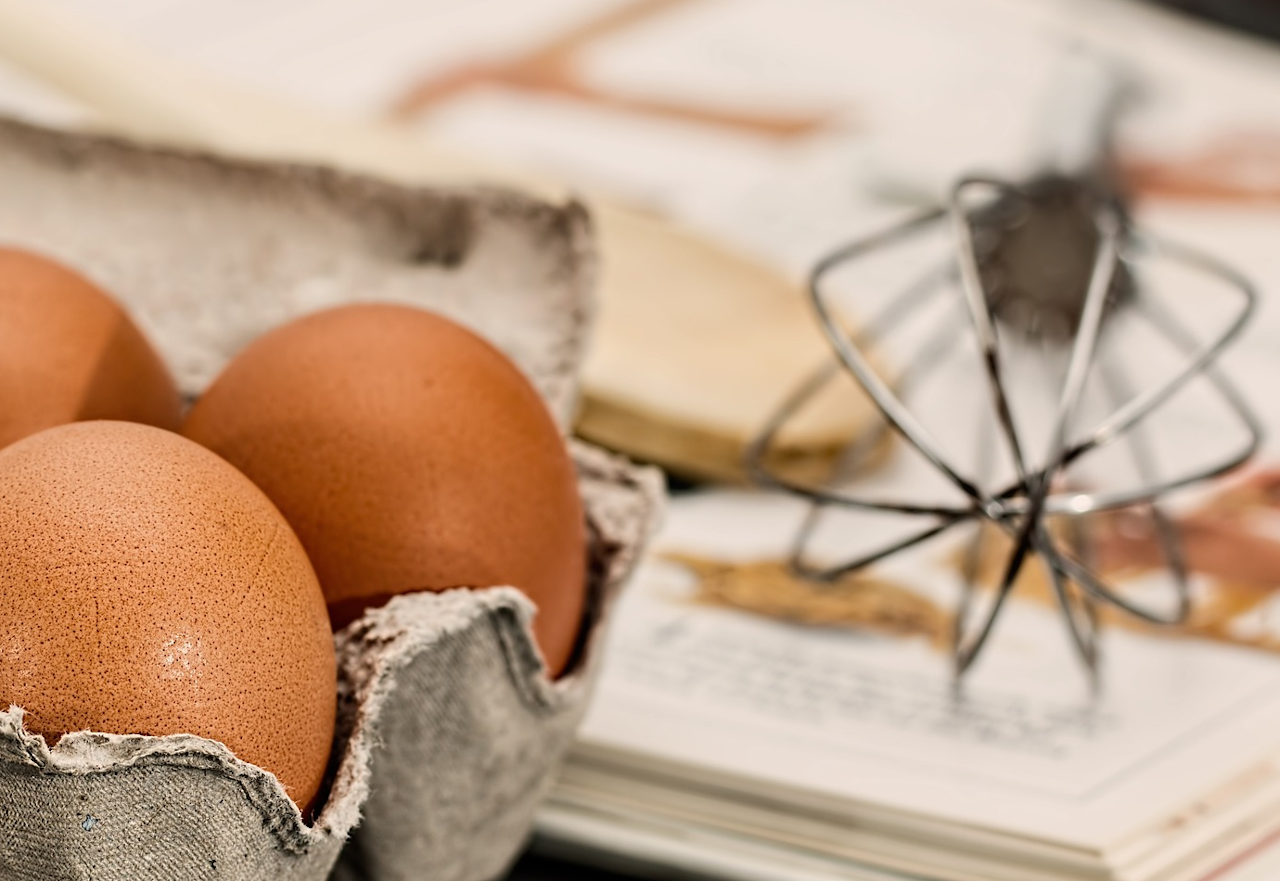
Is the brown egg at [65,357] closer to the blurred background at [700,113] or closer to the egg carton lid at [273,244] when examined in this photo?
the egg carton lid at [273,244]

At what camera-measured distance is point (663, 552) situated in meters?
0.54

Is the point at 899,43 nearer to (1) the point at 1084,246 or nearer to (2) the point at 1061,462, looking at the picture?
(1) the point at 1084,246

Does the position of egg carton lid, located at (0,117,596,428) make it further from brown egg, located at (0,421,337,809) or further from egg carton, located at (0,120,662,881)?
brown egg, located at (0,421,337,809)

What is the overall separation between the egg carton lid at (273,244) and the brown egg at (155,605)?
0.13 meters

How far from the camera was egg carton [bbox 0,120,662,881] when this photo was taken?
0.26 metres

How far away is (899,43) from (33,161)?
75cm

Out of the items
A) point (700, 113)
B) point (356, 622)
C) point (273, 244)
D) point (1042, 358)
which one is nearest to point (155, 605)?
point (356, 622)

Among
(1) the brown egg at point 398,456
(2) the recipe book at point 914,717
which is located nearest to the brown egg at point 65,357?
(1) the brown egg at point 398,456

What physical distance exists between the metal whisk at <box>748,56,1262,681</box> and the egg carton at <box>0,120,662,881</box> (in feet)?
0.33

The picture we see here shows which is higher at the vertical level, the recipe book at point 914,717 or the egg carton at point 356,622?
the egg carton at point 356,622

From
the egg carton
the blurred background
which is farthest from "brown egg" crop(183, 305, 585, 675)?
the blurred background

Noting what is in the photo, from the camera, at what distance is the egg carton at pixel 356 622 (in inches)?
10.1

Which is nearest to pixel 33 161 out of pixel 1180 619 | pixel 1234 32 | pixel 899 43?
pixel 1180 619

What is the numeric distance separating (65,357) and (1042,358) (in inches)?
17.9
